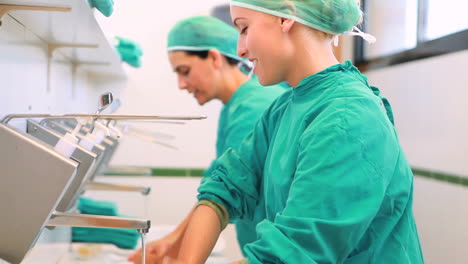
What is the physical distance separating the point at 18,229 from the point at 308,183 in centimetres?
47

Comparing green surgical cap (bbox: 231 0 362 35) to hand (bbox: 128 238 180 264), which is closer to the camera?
green surgical cap (bbox: 231 0 362 35)

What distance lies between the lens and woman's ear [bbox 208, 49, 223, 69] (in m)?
2.02

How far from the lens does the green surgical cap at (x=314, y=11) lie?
106 cm

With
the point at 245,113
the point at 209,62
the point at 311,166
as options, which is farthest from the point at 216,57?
the point at 311,166

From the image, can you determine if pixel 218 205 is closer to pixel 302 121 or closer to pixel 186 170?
pixel 302 121

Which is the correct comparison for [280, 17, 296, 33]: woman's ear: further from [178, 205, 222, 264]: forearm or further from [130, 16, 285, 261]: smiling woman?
[130, 16, 285, 261]: smiling woman

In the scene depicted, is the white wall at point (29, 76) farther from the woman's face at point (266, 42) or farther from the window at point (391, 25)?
the window at point (391, 25)

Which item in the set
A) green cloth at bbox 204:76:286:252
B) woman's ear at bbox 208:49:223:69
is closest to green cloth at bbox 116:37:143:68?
woman's ear at bbox 208:49:223:69

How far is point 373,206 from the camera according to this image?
0.88 m

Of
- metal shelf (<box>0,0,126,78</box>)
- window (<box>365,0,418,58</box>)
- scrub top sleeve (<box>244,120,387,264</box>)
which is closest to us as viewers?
scrub top sleeve (<box>244,120,387,264</box>)

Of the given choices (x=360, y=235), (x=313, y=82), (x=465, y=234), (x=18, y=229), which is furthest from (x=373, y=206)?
(x=465, y=234)

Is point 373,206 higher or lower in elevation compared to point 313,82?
lower

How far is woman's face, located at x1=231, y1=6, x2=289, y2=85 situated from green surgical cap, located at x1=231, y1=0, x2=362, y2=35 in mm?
15

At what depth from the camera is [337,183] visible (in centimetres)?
86
